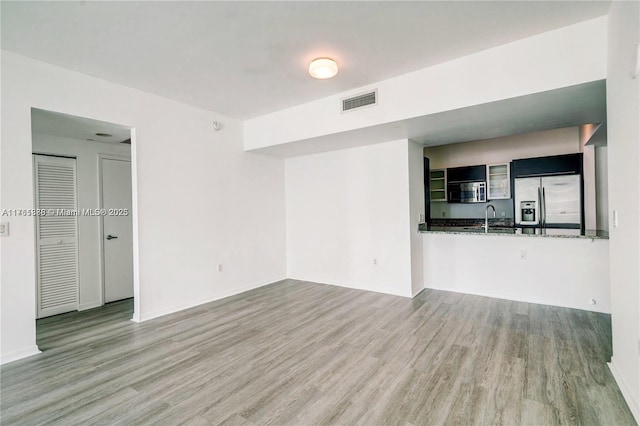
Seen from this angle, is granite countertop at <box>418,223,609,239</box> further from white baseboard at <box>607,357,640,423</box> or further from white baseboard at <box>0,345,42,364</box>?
white baseboard at <box>0,345,42,364</box>

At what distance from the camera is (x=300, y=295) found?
4750mm

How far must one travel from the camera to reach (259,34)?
2602 millimetres

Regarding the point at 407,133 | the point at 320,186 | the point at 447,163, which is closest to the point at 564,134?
the point at 447,163

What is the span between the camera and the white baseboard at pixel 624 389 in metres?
1.84

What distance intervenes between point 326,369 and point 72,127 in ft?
13.3

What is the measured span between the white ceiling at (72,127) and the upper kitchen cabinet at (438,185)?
227 inches

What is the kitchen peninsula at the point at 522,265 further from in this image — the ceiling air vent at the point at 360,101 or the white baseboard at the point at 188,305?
the white baseboard at the point at 188,305

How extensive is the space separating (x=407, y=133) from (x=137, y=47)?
323 centimetres

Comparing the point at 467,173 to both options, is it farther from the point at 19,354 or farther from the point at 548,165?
the point at 19,354

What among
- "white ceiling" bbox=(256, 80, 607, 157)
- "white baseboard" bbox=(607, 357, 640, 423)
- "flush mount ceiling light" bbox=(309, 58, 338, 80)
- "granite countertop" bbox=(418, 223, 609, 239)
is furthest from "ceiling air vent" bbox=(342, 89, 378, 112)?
"white baseboard" bbox=(607, 357, 640, 423)

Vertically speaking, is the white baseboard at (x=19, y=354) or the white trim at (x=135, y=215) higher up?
the white trim at (x=135, y=215)

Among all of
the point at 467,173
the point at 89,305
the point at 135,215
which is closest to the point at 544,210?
the point at 467,173

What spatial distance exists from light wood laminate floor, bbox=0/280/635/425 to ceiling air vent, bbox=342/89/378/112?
2.62 meters

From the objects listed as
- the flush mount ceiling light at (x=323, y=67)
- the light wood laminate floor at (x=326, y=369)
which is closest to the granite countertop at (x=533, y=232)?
the light wood laminate floor at (x=326, y=369)
